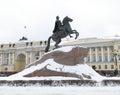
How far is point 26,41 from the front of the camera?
8675 centimetres

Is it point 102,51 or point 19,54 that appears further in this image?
point 19,54

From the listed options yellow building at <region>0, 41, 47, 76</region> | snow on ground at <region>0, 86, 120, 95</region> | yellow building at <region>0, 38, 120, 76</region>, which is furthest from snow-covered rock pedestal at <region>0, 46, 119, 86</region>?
yellow building at <region>0, 41, 47, 76</region>

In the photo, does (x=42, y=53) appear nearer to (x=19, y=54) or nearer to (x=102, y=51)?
(x=19, y=54)

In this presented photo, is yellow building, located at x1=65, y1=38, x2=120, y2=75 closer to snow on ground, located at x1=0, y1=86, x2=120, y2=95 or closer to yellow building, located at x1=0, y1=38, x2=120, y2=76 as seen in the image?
yellow building, located at x1=0, y1=38, x2=120, y2=76

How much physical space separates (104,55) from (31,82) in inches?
2377

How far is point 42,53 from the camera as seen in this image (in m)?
84.6

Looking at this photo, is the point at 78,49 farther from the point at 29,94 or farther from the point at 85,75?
the point at 29,94

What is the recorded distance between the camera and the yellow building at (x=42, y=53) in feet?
245

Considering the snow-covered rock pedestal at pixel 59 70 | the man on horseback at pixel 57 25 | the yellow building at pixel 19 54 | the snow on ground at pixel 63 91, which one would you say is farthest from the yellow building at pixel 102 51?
the snow on ground at pixel 63 91

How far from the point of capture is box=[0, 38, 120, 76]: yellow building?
7469 centimetres

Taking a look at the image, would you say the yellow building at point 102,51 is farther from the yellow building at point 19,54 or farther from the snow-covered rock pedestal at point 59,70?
the snow-covered rock pedestal at point 59,70

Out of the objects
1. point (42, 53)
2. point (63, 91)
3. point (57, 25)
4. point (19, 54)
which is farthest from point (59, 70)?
A: point (19, 54)

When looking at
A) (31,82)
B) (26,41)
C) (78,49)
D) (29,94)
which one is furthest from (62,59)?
(26,41)

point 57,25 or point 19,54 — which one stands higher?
point 19,54
